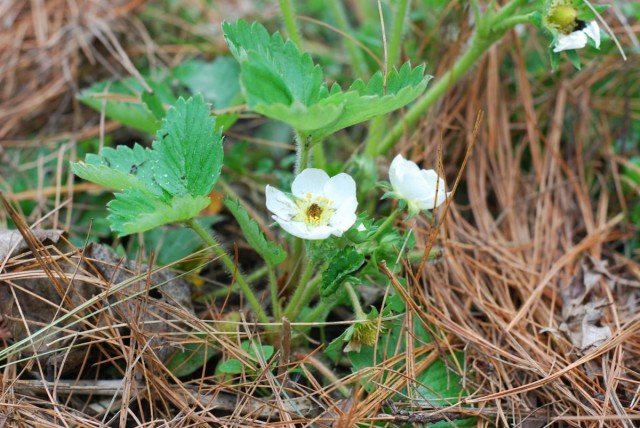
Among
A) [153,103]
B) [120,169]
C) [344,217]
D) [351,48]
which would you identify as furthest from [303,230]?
[351,48]

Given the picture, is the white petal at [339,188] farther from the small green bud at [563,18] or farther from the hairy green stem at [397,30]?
the small green bud at [563,18]

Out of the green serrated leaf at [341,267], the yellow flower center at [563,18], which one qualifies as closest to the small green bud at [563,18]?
the yellow flower center at [563,18]

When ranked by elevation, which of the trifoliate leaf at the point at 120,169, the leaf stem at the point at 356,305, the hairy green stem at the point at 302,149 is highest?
the trifoliate leaf at the point at 120,169

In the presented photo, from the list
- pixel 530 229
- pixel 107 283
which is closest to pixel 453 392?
pixel 530 229

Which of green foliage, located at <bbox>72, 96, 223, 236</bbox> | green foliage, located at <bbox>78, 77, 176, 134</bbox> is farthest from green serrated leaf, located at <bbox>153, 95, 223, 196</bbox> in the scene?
green foliage, located at <bbox>78, 77, 176, 134</bbox>

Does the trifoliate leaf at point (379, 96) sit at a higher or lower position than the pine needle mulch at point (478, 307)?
higher

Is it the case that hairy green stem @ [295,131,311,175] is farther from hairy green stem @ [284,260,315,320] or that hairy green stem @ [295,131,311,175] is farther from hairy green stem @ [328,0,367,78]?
hairy green stem @ [328,0,367,78]
